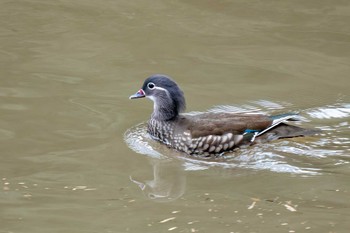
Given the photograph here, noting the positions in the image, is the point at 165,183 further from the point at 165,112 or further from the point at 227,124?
the point at 165,112

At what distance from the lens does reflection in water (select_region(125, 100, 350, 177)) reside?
835cm

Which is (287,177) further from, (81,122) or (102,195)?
(81,122)

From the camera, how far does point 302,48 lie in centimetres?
1177

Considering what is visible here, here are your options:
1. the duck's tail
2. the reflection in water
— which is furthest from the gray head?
the duck's tail

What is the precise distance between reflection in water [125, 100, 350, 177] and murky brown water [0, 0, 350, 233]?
0.02 meters

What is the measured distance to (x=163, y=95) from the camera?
9430 mm

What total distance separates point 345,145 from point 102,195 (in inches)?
112

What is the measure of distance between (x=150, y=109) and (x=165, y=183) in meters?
2.27

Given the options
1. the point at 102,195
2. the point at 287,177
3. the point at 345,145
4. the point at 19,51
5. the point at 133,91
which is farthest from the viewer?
the point at 19,51

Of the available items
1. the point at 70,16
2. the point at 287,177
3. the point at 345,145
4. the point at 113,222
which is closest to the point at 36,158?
the point at 113,222

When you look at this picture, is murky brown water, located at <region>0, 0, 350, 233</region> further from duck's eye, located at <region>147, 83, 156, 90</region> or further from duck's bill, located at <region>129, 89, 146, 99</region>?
duck's eye, located at <region>147, 83, 156, 90</region>

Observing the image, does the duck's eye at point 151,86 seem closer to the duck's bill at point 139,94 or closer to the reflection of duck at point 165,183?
the duck's bill at point 139,94

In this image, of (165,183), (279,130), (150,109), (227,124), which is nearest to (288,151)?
(279,130)

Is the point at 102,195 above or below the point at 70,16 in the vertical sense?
below
